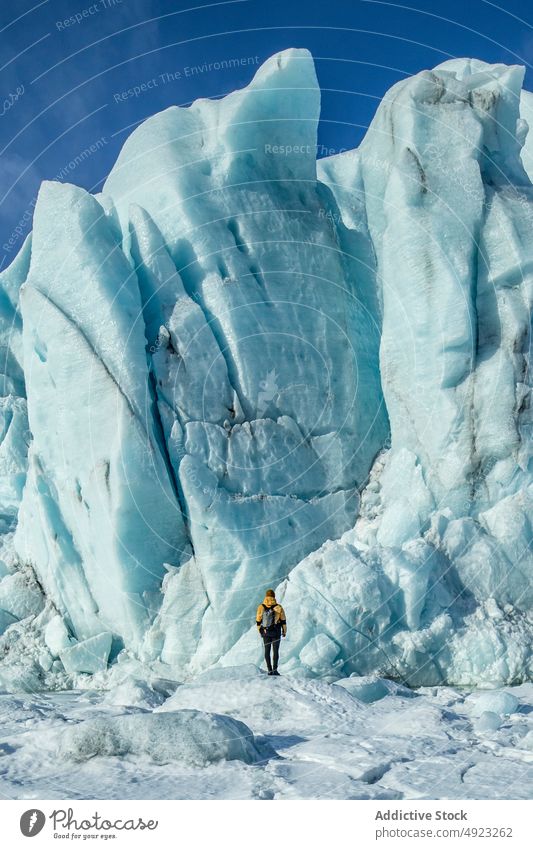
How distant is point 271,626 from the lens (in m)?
7.76

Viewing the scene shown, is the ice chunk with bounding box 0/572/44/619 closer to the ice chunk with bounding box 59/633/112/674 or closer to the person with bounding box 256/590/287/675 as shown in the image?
the ice chunk with bounding box 59/633/112/674

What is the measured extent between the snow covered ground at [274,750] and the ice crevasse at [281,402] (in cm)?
270

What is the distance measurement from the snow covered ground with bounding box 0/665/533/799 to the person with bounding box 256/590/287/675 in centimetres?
128

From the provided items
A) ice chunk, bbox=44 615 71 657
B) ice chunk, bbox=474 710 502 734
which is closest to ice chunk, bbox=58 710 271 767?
ice chunk, bbox=474 710 502 734

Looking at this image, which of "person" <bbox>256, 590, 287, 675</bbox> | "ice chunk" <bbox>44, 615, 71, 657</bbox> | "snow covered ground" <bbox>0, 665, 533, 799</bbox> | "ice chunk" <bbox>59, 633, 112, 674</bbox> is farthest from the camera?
"ice chunk" <bbox>44, 615, 71, 657</bbox>

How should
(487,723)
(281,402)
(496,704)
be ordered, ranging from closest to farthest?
(487,723)
(496,704)
(281,402)

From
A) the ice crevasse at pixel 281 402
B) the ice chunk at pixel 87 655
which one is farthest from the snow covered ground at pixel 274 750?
the ice chunk at pixel 87 655

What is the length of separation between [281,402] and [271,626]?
4259 mm

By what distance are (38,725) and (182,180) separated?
8.38m

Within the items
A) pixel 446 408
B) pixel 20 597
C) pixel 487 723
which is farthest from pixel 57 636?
pixel 487 723

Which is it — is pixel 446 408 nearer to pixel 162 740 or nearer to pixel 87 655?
pixel 87 655

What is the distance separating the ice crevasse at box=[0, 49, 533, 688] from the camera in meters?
9.49
